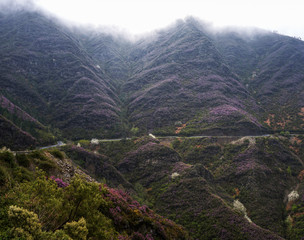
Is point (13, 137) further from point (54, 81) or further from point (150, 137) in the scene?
point (54, 81)

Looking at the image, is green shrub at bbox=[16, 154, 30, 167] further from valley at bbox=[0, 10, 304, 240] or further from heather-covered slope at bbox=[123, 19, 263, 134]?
heather-covered slope at bbox=[123, 19, 263, 134]

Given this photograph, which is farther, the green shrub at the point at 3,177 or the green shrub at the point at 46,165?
the green shrub at the point at 46,165

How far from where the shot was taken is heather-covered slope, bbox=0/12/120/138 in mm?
66625

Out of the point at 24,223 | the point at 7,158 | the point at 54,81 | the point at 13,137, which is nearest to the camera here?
the point at 24,223

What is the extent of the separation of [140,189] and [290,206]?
29783 mm

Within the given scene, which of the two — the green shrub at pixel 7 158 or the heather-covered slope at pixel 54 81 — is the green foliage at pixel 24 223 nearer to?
the green shrub at pixel 7 158

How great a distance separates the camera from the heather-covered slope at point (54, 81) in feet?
219

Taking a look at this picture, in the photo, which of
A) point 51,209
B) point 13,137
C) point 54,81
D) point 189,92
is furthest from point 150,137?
point 54,81

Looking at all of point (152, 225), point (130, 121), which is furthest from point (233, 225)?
point (130, 121)

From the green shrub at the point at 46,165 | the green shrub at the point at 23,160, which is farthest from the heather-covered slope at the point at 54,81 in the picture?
the green shrub at the point at 23,160

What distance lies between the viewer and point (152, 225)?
2158cm

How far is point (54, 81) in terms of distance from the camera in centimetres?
8194

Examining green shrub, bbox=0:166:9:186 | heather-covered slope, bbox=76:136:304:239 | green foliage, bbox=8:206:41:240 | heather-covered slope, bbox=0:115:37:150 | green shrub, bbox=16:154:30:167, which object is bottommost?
heather-covered slope, bbox=76:136:304:239

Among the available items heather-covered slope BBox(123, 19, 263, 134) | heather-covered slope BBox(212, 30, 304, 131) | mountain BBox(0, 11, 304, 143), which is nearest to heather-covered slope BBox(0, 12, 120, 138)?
mountain BBox(0, 11, 304, 143)
